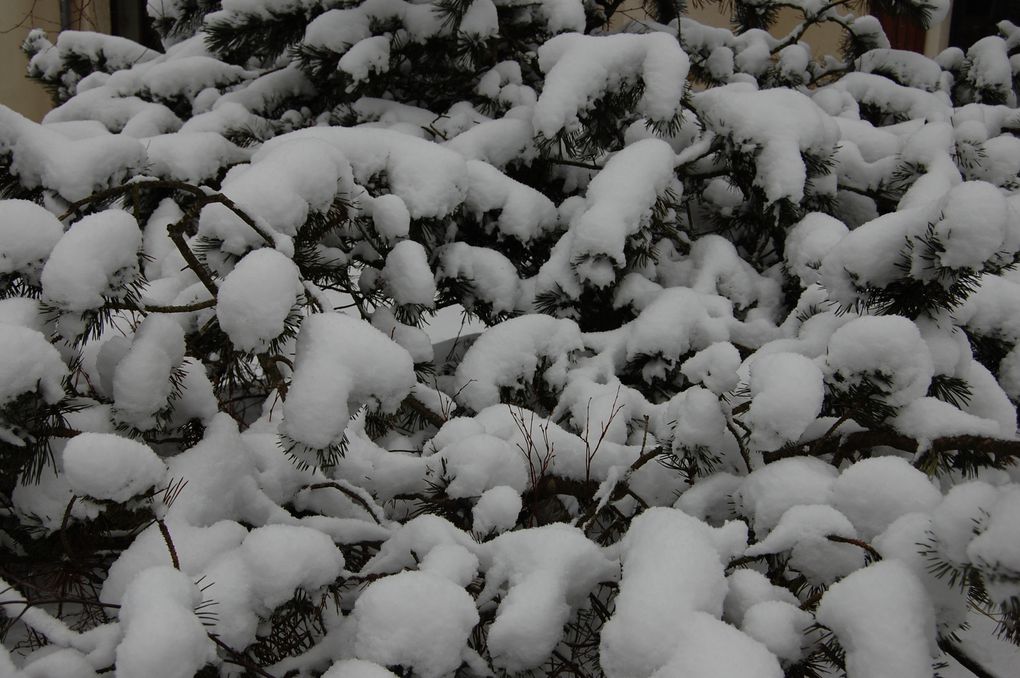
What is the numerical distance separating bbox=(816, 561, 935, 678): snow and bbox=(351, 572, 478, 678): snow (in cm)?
44

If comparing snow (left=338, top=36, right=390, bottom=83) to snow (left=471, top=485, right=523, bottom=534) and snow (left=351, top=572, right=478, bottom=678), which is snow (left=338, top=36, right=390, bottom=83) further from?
Result: snow (left=351, top=572, right=478, bottom=678)

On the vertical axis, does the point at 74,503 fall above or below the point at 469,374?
above

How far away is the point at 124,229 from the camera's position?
1130mm

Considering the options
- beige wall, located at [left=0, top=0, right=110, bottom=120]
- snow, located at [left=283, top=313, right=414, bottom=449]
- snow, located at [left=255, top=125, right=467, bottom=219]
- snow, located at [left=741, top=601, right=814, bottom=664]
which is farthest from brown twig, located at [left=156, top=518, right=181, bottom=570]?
beige wall, located at [left=0, top=0, right=110, bottom=120]

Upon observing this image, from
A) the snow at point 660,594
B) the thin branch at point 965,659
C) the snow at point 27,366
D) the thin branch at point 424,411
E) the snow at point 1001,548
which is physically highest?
the snow at point 1001,548

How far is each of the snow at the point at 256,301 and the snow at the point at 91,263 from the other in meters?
0.17

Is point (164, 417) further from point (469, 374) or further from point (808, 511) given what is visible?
point (808, 511)

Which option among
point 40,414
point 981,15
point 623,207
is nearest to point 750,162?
point 623,207

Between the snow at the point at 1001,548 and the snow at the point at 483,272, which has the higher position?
the snow at the point at 1001,548

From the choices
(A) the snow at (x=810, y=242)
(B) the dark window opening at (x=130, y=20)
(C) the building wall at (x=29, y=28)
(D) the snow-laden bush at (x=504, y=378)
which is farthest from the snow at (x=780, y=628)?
(B) the dark window opening at (x=130, y=20)

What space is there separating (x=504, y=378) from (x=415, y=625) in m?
0.83

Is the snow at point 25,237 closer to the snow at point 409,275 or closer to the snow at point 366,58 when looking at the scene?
the snow at point 409,275

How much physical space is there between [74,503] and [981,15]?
7.76 metres

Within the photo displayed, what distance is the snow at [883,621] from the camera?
2.57ft
